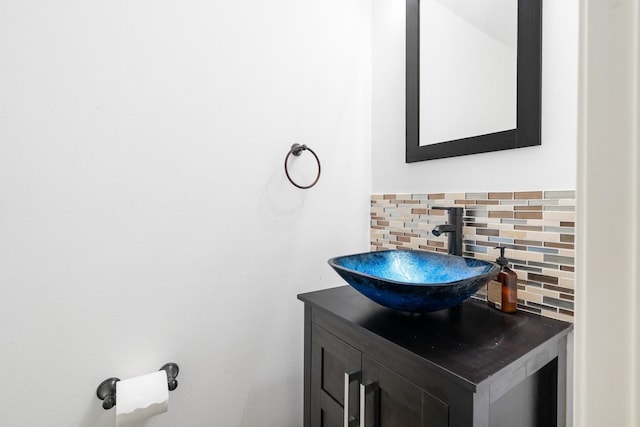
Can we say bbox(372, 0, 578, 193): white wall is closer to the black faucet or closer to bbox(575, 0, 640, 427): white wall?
the black faucet

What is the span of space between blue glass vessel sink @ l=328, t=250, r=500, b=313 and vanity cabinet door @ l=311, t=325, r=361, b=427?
20 centimetres

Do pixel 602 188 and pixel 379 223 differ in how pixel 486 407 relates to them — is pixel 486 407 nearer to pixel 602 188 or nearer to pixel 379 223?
pixel 602 188

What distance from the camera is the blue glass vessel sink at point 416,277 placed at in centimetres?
70

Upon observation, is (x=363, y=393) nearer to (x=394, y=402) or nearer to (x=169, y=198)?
(x=394, y=402)

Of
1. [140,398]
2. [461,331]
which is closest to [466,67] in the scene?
[461,331]

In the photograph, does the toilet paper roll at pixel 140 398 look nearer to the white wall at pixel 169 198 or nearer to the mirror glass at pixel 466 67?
the white wall at pixel 169 198

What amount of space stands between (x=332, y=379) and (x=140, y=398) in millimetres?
535

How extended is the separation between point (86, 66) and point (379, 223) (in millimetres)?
1180

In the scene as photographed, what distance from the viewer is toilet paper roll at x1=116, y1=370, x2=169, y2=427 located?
2.62 feet

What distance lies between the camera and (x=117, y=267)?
89 centimetres

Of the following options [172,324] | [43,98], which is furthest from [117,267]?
[43,98]

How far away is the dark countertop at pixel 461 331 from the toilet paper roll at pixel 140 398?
1.61 ft

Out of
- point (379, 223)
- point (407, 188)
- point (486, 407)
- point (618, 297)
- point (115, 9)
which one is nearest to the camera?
point (618, 297)

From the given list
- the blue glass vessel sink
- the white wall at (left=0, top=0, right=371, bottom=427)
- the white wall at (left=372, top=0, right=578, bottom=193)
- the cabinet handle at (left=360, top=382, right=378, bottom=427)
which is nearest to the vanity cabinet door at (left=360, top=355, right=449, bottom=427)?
the cabinet handle at (left=360, top=382, right=378, bottom=427)
